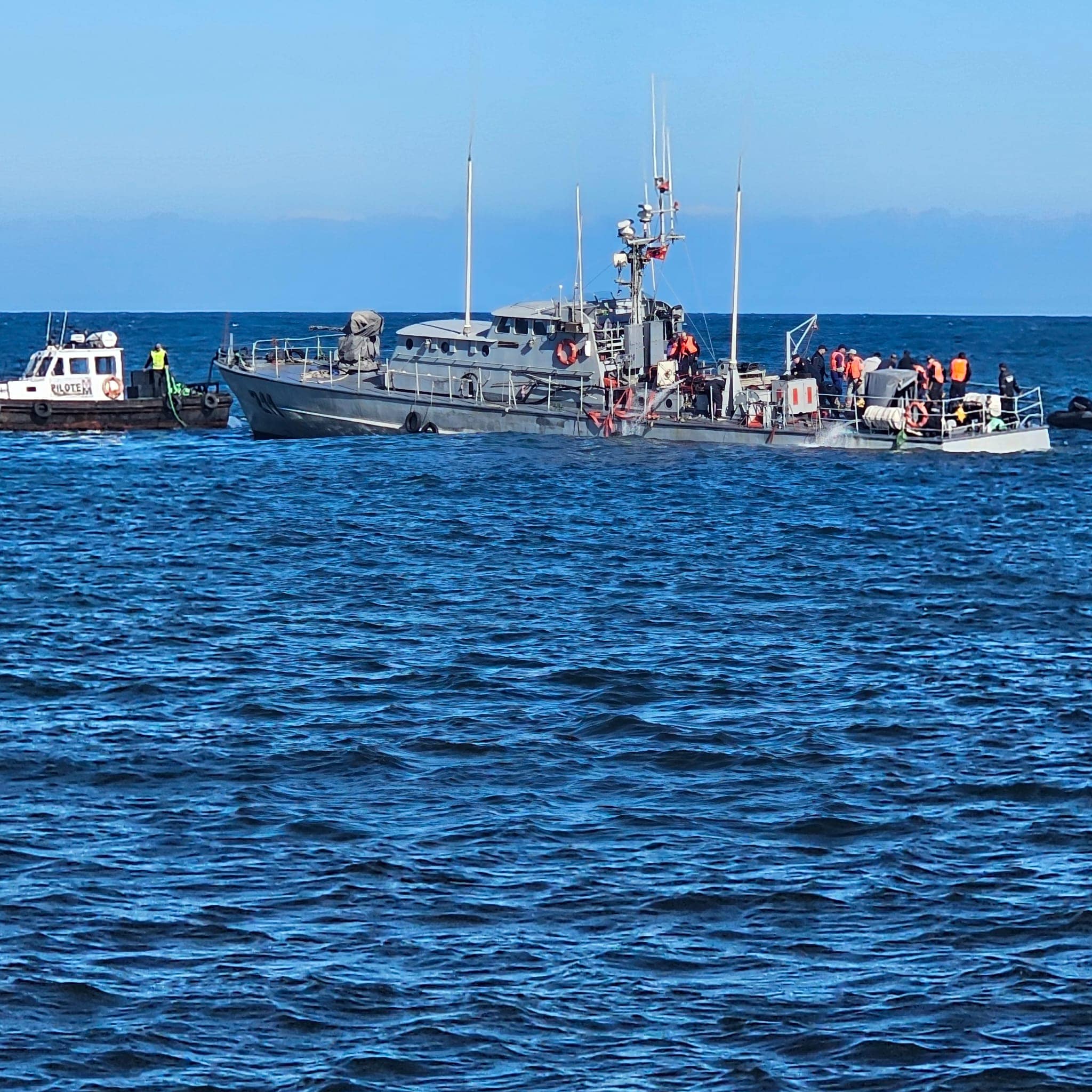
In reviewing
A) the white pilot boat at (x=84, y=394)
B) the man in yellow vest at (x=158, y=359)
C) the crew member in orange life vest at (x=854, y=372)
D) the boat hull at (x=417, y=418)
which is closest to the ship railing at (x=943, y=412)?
the crew member in orange life vest at (x=854, y=372)

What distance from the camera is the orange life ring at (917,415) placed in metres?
45.3

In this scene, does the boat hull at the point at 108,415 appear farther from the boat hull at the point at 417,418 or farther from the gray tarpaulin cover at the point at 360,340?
the gray tarpaulin cover at the point at 360,340

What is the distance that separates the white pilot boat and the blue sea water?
1878cm

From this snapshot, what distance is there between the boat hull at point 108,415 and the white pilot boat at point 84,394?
0.02 m

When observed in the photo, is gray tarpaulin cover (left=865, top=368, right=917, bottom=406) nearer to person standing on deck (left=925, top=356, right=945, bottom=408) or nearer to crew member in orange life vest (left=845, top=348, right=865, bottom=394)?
crew member in orange life vest (left=845, top=348, right=865, bottom=394)

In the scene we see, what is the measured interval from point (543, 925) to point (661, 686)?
8.21 metres

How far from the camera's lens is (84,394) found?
2062 inches

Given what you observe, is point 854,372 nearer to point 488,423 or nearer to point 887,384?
point 887,384

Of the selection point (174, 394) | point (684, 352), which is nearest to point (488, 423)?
point (684, 352)

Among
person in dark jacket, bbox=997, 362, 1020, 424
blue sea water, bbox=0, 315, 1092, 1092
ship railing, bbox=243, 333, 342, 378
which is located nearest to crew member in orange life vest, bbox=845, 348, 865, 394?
person in dark jacket, bbox=997, 362, 1020, 424

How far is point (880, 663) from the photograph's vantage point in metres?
22.9

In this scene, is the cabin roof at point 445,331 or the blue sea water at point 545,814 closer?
the blue sea water at point 545,814

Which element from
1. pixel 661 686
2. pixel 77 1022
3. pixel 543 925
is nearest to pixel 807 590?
pixel 661 686

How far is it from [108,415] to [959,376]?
25390 mm
